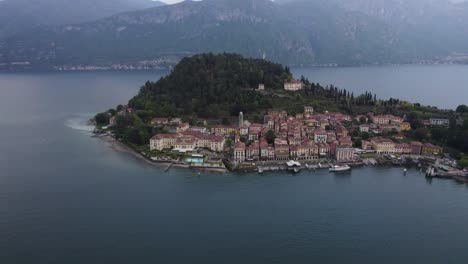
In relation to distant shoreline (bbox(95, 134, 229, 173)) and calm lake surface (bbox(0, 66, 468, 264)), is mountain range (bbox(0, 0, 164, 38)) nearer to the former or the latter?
distant shoreline (bbox(95, 134, 229, 173))

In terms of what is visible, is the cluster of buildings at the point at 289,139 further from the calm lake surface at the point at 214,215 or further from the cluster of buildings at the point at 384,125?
the calm lake surface at the point at 214,215

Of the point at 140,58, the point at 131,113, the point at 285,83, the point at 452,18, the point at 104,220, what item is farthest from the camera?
the point at 452,18

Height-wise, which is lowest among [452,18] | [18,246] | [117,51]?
[18,246]

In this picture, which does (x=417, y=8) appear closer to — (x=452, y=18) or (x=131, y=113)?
(x=452, y=18)

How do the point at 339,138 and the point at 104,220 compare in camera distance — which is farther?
the point at 339,138

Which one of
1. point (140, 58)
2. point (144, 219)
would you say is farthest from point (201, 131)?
point (140, 58)

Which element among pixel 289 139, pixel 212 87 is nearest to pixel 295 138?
pixel 289 139

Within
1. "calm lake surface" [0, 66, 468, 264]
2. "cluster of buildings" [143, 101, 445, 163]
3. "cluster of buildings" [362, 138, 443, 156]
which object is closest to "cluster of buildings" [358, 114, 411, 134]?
"cluster of buildings" [143, 101, 445, 163]

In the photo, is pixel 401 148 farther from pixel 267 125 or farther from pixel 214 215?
pixel 214 215
